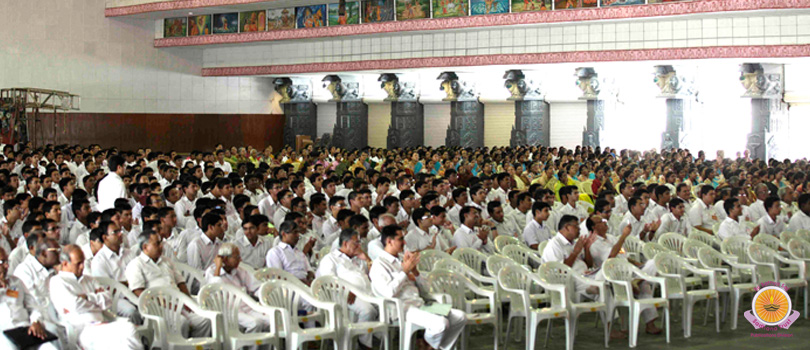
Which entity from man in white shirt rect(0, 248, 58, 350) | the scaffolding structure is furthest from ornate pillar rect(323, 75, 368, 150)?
man in white shirt rect(0, 248, 58, 350)

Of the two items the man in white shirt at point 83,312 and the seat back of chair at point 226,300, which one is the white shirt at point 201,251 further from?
the man in white shirt at point 83,312

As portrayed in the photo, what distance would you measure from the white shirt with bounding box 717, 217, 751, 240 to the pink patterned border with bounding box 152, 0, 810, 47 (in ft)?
29.1

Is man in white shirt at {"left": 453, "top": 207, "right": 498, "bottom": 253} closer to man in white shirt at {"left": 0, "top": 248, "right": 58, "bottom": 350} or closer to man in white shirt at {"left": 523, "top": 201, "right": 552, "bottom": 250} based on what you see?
man in white shirt at {"left": 523, "top": 201, "right": 552, "bottom": 250}

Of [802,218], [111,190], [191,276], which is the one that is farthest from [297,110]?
[191,276]

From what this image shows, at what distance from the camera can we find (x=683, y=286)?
7.38 meters

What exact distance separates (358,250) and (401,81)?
19668 mm

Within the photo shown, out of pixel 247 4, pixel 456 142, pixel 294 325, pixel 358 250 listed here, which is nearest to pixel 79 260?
pixel 294 325

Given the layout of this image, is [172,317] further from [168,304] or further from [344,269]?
[344,269]

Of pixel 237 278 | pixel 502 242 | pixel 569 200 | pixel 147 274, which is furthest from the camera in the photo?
pixel 569 200

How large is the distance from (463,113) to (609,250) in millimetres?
17698

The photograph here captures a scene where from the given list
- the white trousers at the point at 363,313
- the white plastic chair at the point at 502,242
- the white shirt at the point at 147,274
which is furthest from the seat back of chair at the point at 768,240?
the white shirt at the point at 147,274

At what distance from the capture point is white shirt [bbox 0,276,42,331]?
5211 millimetres

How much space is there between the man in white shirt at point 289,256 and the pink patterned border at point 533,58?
14.7 m

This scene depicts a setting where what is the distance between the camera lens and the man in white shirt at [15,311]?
513 cm
